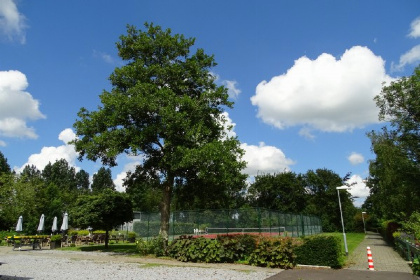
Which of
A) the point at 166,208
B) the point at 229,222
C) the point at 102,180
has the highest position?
the point at 102,180

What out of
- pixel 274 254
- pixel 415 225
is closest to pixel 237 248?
pixel 274 254

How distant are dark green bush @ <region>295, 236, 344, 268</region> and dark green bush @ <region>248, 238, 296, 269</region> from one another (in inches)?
15.5

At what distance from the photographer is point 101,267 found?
1355 cm

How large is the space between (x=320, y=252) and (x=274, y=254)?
1925 millimetres

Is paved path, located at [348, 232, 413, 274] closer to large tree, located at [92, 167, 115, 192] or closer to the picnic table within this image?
the picnic table

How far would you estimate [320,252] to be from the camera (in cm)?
1333

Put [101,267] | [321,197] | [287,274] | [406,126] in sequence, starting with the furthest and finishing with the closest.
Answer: [321,197] → [406,126] → [101,267] → [287,274]

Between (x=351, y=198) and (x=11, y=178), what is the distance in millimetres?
64291

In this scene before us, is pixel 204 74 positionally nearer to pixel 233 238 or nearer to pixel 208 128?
pixel 208 128

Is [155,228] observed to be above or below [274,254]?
above

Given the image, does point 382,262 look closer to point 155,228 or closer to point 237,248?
point 237,248

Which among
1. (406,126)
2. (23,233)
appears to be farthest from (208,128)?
(23,233)

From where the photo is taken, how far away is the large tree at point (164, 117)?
16906 mm

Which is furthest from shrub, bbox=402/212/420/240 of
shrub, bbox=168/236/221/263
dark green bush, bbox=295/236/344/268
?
shrub, bbox=168/236/221/263
